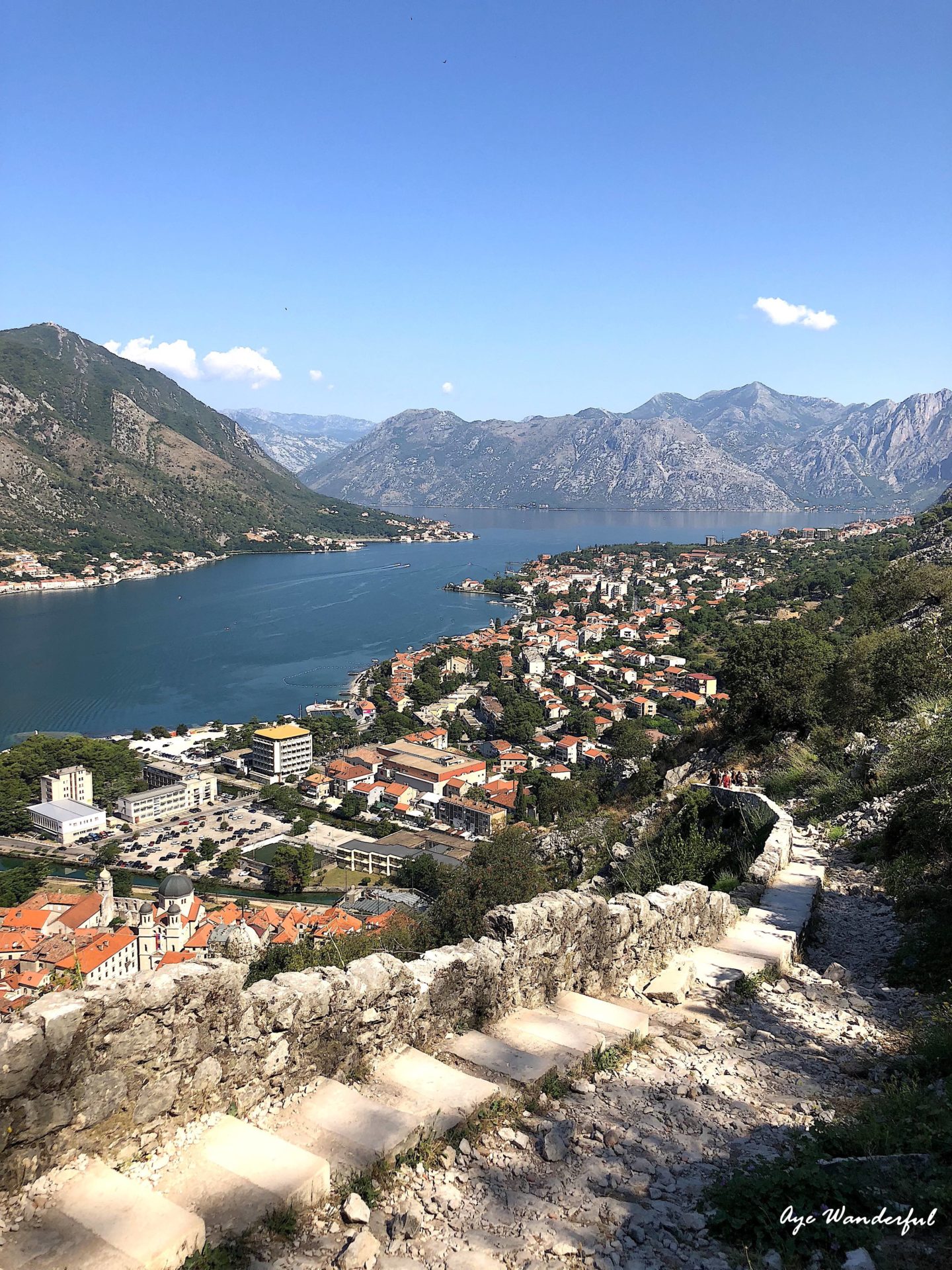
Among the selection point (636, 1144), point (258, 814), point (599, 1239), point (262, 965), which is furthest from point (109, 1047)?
point (258, 814)

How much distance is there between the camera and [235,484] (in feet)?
540

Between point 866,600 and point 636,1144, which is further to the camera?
point 866,600

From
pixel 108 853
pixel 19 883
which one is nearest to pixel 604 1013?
pixel 19 883

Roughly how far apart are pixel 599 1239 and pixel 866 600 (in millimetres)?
29682

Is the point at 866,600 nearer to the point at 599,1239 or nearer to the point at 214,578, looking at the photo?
the point at 599,1239

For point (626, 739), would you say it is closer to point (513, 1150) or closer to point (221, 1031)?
point (513, 1150)

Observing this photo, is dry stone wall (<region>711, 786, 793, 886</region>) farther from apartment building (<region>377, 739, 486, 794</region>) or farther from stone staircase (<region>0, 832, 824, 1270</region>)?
apartment building (<region>377, 739, 486, 794</region>)

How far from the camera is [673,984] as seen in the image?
5336 mm

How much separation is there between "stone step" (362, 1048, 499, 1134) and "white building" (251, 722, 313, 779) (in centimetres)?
3951

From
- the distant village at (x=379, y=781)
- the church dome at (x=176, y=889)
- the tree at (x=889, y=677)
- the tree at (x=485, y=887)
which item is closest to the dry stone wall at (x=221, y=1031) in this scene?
the distant village at (x=379, y=781)

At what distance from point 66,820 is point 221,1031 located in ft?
121

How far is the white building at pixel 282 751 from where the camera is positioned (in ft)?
138

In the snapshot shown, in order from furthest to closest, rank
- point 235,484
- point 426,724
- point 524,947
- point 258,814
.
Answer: point 235,484, point 426,724, point 258,814, point 524,947

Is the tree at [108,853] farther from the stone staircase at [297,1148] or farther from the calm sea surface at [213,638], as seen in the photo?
the stone staircase at [297,1148]
